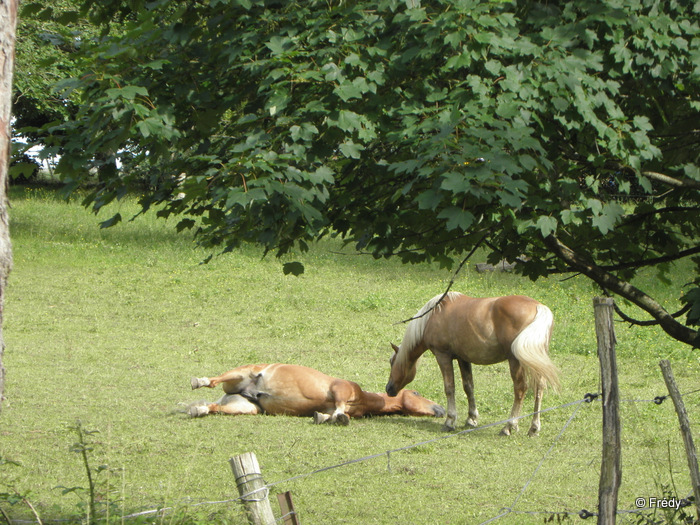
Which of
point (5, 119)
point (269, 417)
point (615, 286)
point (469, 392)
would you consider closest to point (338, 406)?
point (269, 417)

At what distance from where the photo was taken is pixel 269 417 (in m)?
8.65

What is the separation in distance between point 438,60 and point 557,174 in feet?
3.05

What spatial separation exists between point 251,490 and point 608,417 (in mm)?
1685

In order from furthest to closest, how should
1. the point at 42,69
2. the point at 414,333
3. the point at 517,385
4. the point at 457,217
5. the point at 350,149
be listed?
the point at 42,69
the point at 414,333
the point at 517,385
the point at 350,149
the point at 457,217

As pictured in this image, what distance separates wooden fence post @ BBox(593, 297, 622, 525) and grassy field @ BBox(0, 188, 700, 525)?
0.57 metres

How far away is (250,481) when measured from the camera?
3674 mm

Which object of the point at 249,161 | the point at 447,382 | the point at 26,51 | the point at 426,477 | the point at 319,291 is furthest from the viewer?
the point at 26,51

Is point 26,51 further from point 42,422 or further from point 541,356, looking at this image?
point 541,356

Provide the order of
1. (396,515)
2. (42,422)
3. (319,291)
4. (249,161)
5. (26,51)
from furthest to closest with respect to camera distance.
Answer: (26,51)
(319,291)
(42,422)
(396,515)
(249,161)

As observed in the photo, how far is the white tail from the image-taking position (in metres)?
7.88

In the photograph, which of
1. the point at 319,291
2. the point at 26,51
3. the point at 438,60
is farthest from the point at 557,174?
the point at 26,51

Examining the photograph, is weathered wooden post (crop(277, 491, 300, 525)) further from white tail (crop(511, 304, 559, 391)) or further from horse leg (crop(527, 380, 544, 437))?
horse leg (crop(527, 380, 544, 437))

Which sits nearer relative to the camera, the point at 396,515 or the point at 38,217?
the point at 396,515

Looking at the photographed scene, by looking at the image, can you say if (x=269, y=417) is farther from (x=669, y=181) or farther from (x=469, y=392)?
(x=669, y=181)
